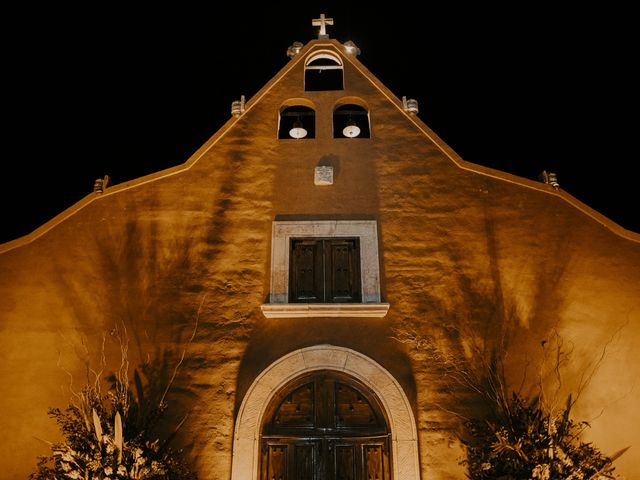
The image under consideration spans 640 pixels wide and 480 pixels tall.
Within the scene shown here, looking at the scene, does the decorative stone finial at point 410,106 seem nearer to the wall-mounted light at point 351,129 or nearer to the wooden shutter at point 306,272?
the wall-mounted light at point 351,129

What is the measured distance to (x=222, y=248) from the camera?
24.8ft

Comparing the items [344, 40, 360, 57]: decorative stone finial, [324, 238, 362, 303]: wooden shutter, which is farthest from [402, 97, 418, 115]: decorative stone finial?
[324, 238, 362, 303]: wooden shutter

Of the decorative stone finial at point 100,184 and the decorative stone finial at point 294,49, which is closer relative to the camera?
the decorative stone finial at point 100,184

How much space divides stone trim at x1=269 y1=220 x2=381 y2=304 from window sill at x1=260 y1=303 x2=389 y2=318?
0.14m

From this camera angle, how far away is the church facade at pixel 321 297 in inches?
257

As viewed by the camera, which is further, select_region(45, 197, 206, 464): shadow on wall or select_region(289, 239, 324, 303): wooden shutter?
select_region(289, 239, 324, 303): wooden shutter

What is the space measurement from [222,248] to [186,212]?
0.76 meters

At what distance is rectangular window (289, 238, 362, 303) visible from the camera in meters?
7.29

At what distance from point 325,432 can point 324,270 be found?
6.58 feet

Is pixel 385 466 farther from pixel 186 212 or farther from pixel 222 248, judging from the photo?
pixel 186 212

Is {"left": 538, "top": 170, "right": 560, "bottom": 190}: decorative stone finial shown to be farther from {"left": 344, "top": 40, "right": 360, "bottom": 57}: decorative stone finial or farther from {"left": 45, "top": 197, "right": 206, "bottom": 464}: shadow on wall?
{"left": 45, "top": 197, "right": 206, "bottom": 464}: shadow on wall

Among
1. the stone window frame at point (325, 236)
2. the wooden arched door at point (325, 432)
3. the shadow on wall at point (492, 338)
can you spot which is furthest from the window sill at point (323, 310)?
the wooden arched door at point (325, 432)

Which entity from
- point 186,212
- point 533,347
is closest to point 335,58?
point 186,212

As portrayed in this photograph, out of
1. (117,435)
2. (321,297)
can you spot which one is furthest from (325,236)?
(117,435)
